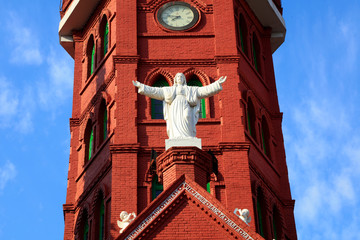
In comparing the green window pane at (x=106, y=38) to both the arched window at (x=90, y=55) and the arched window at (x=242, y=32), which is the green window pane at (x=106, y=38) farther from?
the arched window at (x=242, y=32)

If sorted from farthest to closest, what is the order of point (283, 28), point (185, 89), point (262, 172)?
point (283, 28) → point (262, 172) → point (185, 89)

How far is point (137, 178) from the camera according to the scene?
31203mm

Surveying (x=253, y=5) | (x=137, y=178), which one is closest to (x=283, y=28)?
(x=253, y=5)

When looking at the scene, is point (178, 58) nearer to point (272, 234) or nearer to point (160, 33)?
point (160, 33)

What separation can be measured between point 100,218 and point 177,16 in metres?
8.36

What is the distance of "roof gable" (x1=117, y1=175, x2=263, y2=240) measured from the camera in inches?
863

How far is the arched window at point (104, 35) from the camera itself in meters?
36.6

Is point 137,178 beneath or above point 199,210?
above

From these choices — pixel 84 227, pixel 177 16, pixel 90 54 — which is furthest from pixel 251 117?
pixel 90 54

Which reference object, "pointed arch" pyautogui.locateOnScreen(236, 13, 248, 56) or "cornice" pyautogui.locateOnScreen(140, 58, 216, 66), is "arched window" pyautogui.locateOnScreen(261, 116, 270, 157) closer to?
"pointed arch" pyautogui.locateOnScreen(236, 13, 248, 56)

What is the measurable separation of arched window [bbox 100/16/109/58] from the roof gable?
14.8 meters

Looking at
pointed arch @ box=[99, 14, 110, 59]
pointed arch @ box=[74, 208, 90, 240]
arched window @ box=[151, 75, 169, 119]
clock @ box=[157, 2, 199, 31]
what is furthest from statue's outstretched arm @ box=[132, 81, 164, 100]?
pointed arch @ box=[99, 14, 110, 59]

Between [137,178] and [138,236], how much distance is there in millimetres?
9433

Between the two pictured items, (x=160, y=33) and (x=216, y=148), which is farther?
(x=160, y=33)
